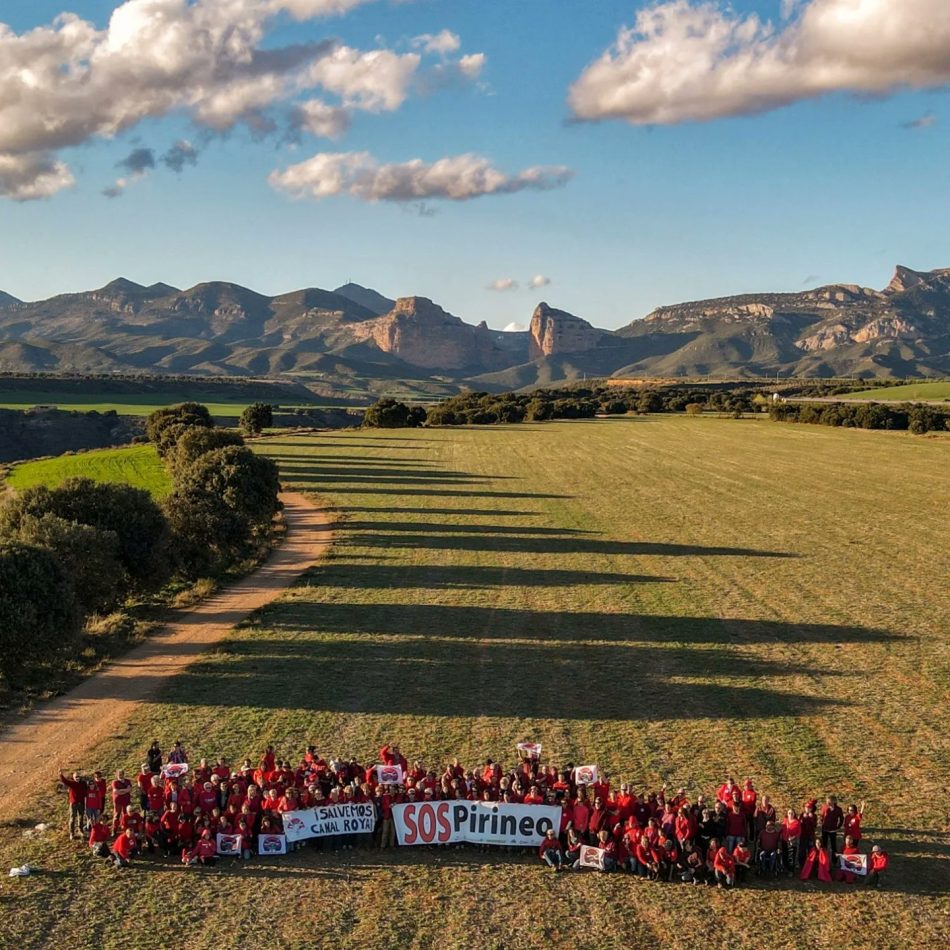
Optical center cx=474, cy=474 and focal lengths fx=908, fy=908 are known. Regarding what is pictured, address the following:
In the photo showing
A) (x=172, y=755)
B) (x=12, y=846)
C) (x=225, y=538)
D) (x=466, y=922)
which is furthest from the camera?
(x=225, y=538)

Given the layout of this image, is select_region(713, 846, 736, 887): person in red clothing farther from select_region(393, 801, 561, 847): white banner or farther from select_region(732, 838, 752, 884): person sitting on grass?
select_region(393, 801, 561, 847): white banner

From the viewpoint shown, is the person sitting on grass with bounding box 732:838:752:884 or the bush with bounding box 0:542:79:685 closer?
the person sitting on grass with bounding box 732:838:752:884

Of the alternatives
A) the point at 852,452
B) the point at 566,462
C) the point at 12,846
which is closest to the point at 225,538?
the point at 12,846

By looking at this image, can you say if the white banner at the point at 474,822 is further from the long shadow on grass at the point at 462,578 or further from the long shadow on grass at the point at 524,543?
the long shadow on grass at the point at 524,543

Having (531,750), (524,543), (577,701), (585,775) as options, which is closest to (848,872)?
(585,775)

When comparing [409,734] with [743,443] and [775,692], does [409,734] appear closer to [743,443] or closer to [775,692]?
[775,692]

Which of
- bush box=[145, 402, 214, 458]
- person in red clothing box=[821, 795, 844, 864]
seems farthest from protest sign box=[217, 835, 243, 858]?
bush box=[145, 402, 214, 458]
